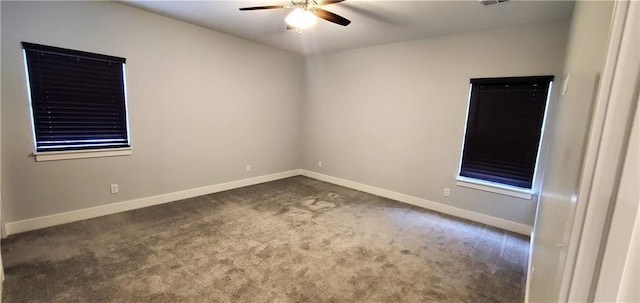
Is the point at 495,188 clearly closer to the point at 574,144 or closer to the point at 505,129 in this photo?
the point at 505,129

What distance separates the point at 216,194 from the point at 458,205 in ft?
12.3

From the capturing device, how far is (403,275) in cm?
230

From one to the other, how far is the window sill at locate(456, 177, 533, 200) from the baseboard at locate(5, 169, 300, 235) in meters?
3.54

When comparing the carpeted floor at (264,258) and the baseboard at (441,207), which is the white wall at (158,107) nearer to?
the carpeted floor at (264,258)

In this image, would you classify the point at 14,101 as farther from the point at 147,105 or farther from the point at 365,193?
the point at 365,193

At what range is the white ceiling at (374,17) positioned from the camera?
280 cm

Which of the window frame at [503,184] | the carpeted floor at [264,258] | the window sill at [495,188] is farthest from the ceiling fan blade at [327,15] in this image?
the window sill at [495,188]

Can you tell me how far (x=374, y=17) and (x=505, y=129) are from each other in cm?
222

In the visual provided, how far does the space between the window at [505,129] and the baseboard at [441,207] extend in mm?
499

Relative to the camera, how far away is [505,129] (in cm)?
338

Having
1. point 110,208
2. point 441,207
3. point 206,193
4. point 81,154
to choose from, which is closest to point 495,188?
point 441,207

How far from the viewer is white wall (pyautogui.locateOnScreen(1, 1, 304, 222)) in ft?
8.82

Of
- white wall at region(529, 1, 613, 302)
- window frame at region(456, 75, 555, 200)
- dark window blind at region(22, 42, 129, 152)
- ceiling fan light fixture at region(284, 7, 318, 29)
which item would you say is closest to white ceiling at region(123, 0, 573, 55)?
ceiling fan light fixture at region(284, 7, 318, 29)

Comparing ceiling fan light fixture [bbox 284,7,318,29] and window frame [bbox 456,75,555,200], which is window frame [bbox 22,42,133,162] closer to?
ceiling fan light fixture [bbox 284,7,318,29]
